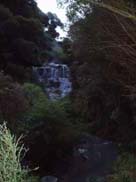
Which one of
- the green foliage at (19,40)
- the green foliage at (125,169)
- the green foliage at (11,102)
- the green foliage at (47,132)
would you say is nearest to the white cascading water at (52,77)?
the green foliage at (19,40)

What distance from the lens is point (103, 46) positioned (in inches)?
328

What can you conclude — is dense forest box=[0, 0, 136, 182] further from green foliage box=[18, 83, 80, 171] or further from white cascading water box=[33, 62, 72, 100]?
white cascading water box=[33, 62, 72, 100]

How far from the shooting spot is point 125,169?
7.91 meters

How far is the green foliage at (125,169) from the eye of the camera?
7338 mm

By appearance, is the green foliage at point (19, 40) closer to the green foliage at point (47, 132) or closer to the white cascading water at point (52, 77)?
the white cascading water at point (52, 77)

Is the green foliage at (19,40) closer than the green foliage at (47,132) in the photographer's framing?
No

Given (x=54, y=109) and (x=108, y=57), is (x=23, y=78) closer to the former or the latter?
(x=54, y=109)

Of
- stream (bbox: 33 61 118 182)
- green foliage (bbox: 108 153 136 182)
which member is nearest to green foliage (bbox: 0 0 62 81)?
stream (bbox: 33 61 118 182)

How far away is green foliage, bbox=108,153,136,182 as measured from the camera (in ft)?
24.1

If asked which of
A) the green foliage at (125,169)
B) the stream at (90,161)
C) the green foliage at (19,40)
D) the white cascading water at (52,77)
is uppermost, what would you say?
the green foliage at (19,40)

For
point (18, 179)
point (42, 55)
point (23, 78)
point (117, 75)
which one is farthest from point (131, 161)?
point (42, 55)

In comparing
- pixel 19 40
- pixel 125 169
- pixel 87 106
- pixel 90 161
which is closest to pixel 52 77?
pixel 19 40

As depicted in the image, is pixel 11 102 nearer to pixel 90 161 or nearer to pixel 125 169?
pixel 125 169

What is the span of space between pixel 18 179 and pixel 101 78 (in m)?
6.41
